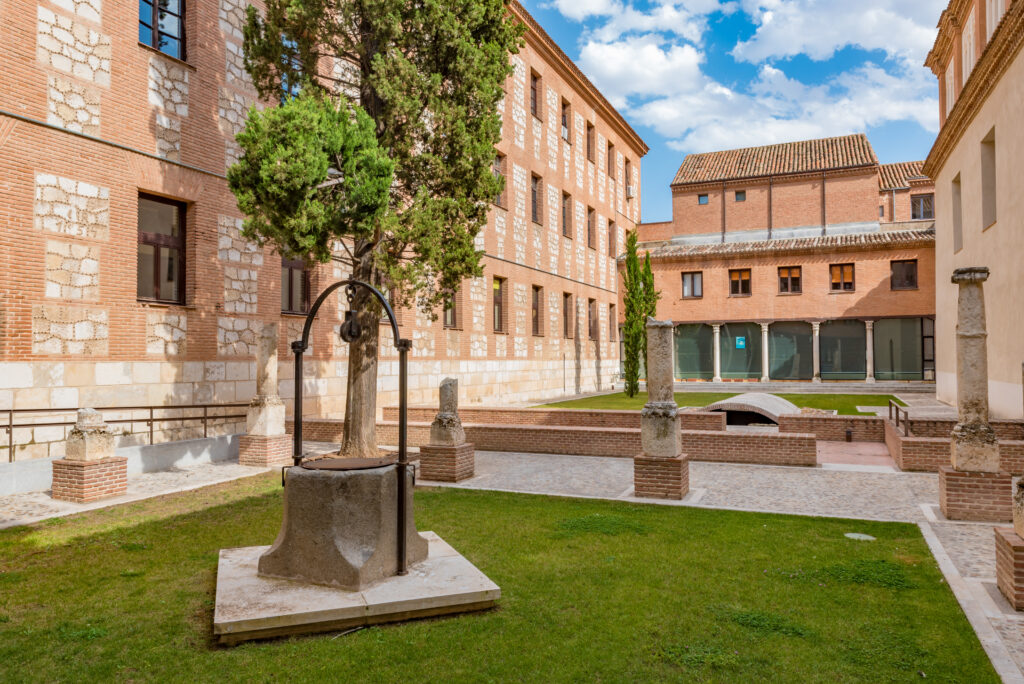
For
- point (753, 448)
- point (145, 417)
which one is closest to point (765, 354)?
point (753, 448)

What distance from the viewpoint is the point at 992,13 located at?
1648 centimetres

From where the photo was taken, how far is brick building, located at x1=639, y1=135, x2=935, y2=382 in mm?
30609

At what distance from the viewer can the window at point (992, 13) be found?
15.6 meters

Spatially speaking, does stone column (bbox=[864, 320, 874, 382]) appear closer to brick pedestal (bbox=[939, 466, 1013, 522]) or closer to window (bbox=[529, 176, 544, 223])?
window (bbox=[529, 176, 544, 223])

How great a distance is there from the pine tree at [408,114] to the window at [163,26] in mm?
2069

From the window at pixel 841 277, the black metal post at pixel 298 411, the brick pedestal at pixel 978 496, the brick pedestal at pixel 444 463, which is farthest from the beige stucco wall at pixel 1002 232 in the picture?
the black metal post at pixel 298 411

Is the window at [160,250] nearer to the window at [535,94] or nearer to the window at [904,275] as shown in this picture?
the window at [535,94]

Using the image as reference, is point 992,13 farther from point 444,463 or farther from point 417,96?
point 444,463

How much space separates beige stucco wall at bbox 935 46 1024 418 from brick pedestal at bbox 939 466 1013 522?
5.86 m

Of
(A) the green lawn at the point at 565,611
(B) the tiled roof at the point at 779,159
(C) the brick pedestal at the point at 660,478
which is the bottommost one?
(A) the green lawn at the point at 565,611

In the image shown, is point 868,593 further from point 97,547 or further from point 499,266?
point 499,266

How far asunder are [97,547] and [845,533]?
799cm

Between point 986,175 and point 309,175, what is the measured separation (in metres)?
16.3

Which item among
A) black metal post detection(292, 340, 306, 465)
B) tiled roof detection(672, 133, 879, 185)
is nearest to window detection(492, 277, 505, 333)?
black metal post detection(292, 340, 306, 465)
